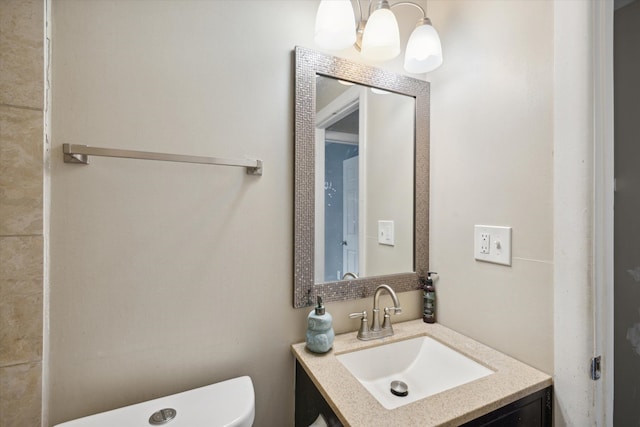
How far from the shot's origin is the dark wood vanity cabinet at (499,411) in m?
0.72

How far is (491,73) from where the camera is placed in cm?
98

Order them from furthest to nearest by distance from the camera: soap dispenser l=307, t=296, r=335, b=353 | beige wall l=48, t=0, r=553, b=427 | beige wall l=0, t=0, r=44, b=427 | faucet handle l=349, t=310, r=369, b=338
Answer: faucet handle l=349, t=310, r=369, b=338
soap dispenser l=307, t=296, r=335, b=353
beige wall l=48, t=0, r=553, b=427
beige wall l=0, t=0, r=44, b=427

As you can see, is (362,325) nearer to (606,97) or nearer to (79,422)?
(79,422)

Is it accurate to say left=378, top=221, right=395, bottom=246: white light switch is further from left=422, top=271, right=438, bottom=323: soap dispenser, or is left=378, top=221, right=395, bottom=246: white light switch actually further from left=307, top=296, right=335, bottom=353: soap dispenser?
left=307, top=296, right=335, bottom=353: soap dispenser

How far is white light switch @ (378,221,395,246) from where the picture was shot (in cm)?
117

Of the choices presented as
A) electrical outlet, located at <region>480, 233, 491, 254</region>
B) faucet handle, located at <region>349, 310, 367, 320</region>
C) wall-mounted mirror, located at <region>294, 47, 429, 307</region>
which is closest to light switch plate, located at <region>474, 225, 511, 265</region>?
electrical outlet, located at <region>480, 233, 491, 254</region>

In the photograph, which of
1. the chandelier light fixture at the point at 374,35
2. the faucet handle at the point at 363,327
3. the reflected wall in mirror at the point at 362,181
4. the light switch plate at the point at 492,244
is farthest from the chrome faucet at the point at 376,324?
the chandelier light fixture at the point at 374,35

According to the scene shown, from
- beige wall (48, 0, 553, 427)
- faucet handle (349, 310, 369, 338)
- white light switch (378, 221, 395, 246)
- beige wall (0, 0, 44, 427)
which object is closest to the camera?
beige wall (0, 0, 44, 427)

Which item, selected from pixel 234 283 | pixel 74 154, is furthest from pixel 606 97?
pixel 74 154

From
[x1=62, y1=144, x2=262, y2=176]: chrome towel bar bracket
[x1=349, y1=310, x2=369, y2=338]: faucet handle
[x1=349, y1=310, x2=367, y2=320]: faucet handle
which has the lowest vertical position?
[x1=349, y1=310, x2=369, y2=338]: faucet handle

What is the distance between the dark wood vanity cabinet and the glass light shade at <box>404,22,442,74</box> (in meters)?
1.12

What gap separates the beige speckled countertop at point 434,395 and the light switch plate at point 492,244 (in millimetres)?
312

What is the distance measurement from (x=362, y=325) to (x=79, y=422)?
2.64ft

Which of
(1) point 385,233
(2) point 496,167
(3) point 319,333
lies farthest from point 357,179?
(3) point 319,333
